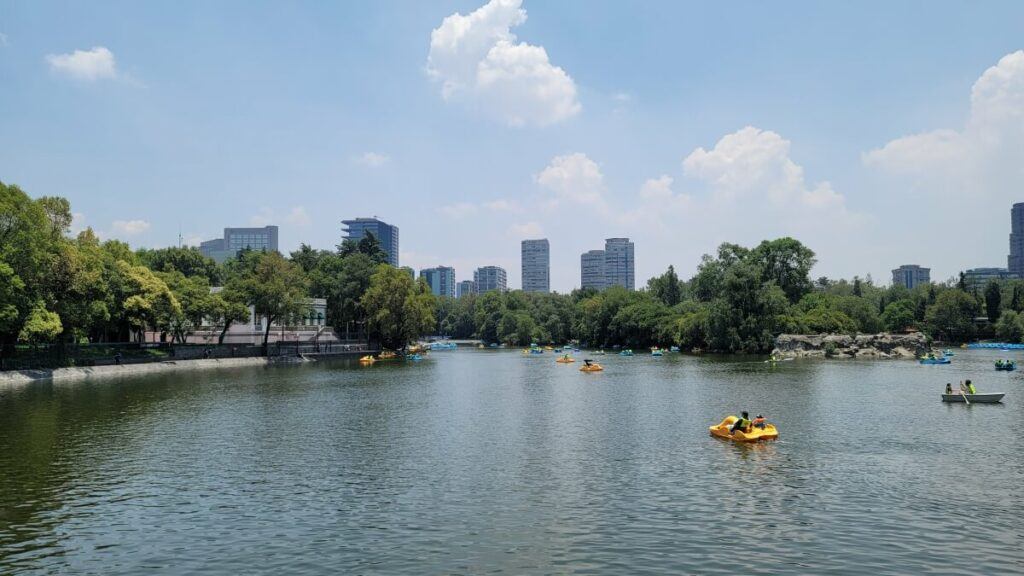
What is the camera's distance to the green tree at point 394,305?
382 feet

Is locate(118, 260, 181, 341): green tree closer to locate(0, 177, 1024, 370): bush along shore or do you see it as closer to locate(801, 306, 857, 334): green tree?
locate(0, 177, 1024, 370): bush along shore

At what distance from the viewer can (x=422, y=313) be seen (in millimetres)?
119250

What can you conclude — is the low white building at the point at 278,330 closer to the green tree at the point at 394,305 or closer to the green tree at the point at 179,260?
the green tree at the point at 394,305

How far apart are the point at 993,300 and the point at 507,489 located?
176 metres

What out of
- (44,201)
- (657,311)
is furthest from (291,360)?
(657,311)

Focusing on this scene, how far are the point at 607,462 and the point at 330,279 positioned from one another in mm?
116340

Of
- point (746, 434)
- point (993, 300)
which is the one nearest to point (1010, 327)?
point (993, 300)

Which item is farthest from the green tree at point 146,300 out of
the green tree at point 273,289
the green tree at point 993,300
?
the green tree at point 993,300

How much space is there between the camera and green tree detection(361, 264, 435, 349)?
116 m

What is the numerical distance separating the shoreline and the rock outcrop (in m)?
77.9

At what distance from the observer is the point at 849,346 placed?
352 feet

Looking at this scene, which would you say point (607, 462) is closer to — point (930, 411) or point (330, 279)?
point (930, 411)

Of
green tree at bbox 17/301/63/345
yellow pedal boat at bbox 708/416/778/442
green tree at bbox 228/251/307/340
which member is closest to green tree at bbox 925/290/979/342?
green tree at bbox 228/251/307/340

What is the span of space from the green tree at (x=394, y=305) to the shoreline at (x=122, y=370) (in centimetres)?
1882
